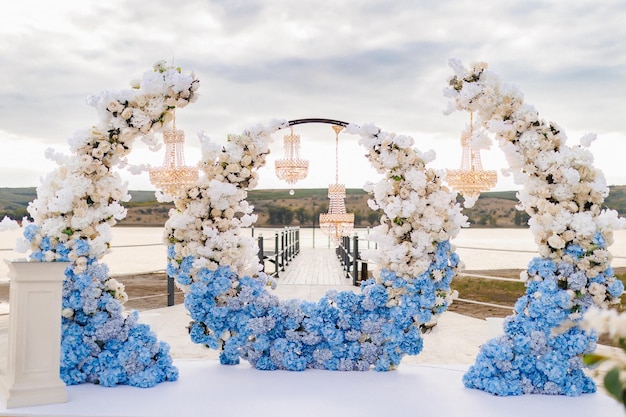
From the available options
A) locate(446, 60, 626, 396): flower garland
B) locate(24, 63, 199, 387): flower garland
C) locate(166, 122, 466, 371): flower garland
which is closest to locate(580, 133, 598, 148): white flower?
locate(446, 60, 626, 396): flower garland

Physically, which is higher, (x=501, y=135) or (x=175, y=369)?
(x=501, y=135)

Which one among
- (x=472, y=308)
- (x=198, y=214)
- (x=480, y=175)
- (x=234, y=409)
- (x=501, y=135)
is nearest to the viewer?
(x=234, y=409)

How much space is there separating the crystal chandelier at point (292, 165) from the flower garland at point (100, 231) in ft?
11.3

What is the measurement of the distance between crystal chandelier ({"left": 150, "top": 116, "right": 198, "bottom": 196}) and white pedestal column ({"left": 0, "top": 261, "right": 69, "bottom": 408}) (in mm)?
3931

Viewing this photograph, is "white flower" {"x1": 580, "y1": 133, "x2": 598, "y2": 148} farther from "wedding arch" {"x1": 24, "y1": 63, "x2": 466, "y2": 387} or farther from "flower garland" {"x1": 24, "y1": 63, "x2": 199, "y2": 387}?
"flower garland" {"x1": 24, "y1": 63, "x2": 199, "y2": 387}

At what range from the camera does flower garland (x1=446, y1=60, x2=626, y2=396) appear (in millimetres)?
3596

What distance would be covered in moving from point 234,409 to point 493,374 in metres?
1.58

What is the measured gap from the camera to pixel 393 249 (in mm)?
3998

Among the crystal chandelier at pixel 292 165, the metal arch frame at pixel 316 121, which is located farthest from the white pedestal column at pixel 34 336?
the crystal chandelier at pixel 292 165

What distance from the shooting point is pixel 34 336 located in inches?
132

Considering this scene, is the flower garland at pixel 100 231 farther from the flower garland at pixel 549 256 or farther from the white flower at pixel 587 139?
the white flower at pixel 587 139

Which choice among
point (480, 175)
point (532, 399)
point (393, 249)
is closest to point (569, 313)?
point (532, 399)

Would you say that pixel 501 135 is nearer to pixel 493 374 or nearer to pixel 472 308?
pixel 493 374

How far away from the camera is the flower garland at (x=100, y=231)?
373cm
